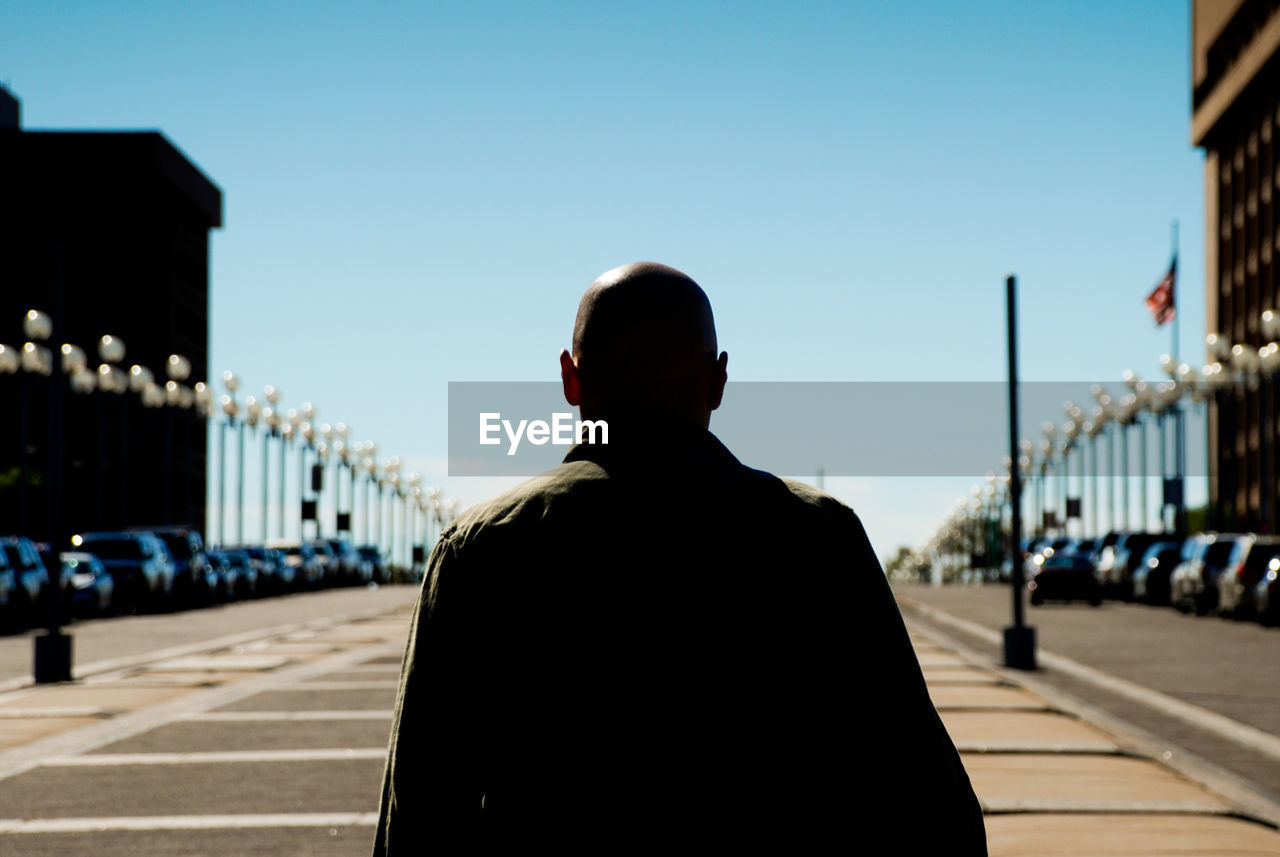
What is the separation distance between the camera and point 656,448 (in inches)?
92.7

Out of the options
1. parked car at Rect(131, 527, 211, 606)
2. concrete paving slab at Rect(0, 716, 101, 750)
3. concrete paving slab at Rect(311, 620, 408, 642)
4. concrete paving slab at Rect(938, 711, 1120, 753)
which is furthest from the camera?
parked car at Rect(131, 527, 211, 606)

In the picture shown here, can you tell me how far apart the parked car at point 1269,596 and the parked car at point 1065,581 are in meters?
12.0

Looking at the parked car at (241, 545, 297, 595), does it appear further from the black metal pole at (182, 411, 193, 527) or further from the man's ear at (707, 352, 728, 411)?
the man's ear at (707, 352, 728, 411)

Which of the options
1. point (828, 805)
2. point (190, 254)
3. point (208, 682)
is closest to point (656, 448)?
point (828, 805)

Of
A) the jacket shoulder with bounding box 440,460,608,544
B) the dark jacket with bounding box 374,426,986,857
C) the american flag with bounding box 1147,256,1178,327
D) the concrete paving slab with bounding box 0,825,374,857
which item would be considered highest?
the american flag with bounding box 1147,256,1178,327

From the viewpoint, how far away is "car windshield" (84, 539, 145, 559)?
1469 inches

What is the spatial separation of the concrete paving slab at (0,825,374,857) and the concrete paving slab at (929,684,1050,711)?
6.70 meters

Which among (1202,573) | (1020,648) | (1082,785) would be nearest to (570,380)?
(1082,785)

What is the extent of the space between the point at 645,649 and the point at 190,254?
12298 centimetres

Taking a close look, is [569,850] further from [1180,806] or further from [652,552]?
[1180,806]

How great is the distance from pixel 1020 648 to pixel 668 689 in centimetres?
1785

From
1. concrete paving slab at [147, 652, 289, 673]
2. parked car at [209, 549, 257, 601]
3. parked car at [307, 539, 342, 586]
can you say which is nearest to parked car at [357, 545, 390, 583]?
parked car at [307, 539, 342, 586]

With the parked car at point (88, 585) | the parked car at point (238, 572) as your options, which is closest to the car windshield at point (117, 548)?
the parked car at point (88, 585)

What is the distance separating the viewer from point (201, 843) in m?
7.85
